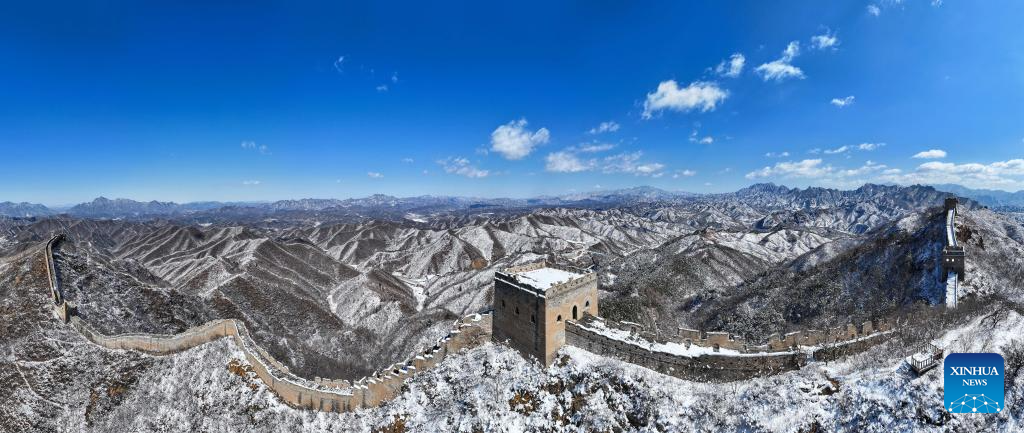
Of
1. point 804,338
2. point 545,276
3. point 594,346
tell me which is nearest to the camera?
point 804,338

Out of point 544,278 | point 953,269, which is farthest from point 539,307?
point 953,269

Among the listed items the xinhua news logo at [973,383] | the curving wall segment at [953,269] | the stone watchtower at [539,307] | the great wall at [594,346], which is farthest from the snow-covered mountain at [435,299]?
the stone watchtower at [539,307]

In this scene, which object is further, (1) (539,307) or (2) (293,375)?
(2) (293,375)

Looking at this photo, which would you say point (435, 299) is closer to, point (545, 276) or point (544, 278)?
point (545, 276)

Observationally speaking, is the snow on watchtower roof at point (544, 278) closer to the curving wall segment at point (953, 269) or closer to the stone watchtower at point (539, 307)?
the stone watchtower at point (539, 307)

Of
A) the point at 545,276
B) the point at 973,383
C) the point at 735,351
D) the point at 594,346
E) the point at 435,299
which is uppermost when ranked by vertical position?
the point at 545,276

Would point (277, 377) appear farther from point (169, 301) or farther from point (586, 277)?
point (169, 301)

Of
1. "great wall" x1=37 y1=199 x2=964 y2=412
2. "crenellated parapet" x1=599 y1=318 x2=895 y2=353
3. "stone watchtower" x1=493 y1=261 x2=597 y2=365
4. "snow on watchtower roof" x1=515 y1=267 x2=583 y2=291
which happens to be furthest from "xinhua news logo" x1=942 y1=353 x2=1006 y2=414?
"snow on watchtower roof" x1=515 y1=267 x2=583 y2=291
